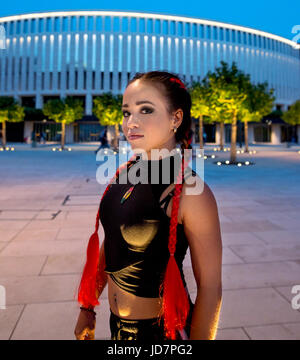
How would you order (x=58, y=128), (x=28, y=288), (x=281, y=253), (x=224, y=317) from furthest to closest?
1. (x=58, y=128)
2. (x=281, y=253)
3. (x=28, y=288)
4. (x=224, y=317)

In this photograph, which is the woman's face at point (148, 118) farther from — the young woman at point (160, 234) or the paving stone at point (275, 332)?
the paving stone at point (275, 332)

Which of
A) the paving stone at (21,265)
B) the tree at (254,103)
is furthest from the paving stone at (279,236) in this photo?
the tree at (254,103)

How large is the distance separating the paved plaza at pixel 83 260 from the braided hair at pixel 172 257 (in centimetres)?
111

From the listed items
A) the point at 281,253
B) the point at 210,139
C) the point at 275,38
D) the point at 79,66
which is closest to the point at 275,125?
the point at 210,139

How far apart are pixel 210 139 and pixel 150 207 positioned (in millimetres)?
63450

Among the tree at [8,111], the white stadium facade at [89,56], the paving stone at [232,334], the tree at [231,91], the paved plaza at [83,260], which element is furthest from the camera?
the white stadium facade at [89,56]

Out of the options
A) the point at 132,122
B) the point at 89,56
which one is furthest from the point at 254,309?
the point at 89,56

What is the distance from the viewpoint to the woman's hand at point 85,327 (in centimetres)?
146

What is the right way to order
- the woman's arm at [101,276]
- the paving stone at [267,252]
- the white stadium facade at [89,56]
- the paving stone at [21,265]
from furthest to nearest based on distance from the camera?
the white stadium facade at [89,56] < the paving stone at [267,252] < the paving stone at [21,265] < the woman's arm at [101,276]

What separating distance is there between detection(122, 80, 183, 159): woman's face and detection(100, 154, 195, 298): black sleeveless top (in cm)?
10

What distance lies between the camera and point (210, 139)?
62.8 meters

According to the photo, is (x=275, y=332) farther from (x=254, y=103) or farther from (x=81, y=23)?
(x=81, y=23)

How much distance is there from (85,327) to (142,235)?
0.62 metres

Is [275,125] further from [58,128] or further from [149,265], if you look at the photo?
[149,265]
